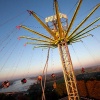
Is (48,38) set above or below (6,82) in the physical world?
above

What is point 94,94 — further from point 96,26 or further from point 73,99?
point 96,26

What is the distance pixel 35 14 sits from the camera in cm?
1348

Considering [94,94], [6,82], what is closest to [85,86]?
[94,94]

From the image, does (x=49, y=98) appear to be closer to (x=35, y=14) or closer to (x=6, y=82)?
(x=6, y=82)

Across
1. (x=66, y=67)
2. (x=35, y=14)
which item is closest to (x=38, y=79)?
(x=66, y=67)

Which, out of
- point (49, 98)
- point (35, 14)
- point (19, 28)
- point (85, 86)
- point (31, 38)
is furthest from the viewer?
point (49, 98)

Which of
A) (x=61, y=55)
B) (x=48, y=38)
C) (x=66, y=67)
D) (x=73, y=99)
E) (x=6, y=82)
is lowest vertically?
(x=73, y=99)

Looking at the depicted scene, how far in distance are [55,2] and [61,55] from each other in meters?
6.41

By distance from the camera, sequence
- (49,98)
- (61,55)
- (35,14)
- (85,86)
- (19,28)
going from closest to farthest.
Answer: (35,14)
(19,28)
(61,55)
(85,86)
(49,98)

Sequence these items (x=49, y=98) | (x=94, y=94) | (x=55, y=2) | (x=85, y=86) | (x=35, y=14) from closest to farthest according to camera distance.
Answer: (x=55, y=2)
(x=35, y=14)
(x=94, y=94)
(x=85, y=86)
(x=49, y=98)

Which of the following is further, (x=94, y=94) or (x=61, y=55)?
(x=94, y=94)

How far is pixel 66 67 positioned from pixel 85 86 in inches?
804

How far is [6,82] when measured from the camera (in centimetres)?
1620

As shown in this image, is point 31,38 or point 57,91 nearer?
point 31,38
